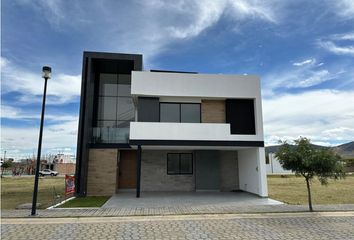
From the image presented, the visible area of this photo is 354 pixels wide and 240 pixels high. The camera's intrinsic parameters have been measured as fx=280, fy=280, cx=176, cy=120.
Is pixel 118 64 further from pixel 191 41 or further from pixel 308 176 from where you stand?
pixel 308 176

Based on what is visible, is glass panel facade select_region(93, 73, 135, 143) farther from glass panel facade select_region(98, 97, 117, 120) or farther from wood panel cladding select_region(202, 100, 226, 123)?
wood panel cladding select_region(202, 100, 226, 123)

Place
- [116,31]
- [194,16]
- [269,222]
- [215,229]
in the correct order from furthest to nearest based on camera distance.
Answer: [116,31]
[194,16]
[269,222]
[215,229]

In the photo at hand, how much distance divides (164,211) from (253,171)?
751 cm

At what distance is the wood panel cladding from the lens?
1762cm

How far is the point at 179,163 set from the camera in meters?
18.8

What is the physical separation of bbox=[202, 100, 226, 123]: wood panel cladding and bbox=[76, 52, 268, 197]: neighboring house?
0.06 metres

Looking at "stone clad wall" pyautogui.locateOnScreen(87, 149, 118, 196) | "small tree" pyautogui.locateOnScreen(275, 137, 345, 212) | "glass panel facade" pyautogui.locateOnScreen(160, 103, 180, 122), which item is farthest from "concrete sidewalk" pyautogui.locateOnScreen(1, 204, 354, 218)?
"glass panel facade" pyautogui.locateOnScreen(160, 103, 180, 122)

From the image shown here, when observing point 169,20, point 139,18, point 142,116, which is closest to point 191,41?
point 169,20

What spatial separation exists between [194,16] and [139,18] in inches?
94.1

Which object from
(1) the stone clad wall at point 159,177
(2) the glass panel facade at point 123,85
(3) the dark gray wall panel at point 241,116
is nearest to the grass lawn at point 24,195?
(1) the stone clad wall at point 159,177

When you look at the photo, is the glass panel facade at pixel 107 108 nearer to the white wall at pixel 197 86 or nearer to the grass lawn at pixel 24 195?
the white wall at pixel 197 86

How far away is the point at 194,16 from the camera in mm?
12109

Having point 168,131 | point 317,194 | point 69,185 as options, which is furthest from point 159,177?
point 317,194

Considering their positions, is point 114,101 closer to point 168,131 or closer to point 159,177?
point 159,177
